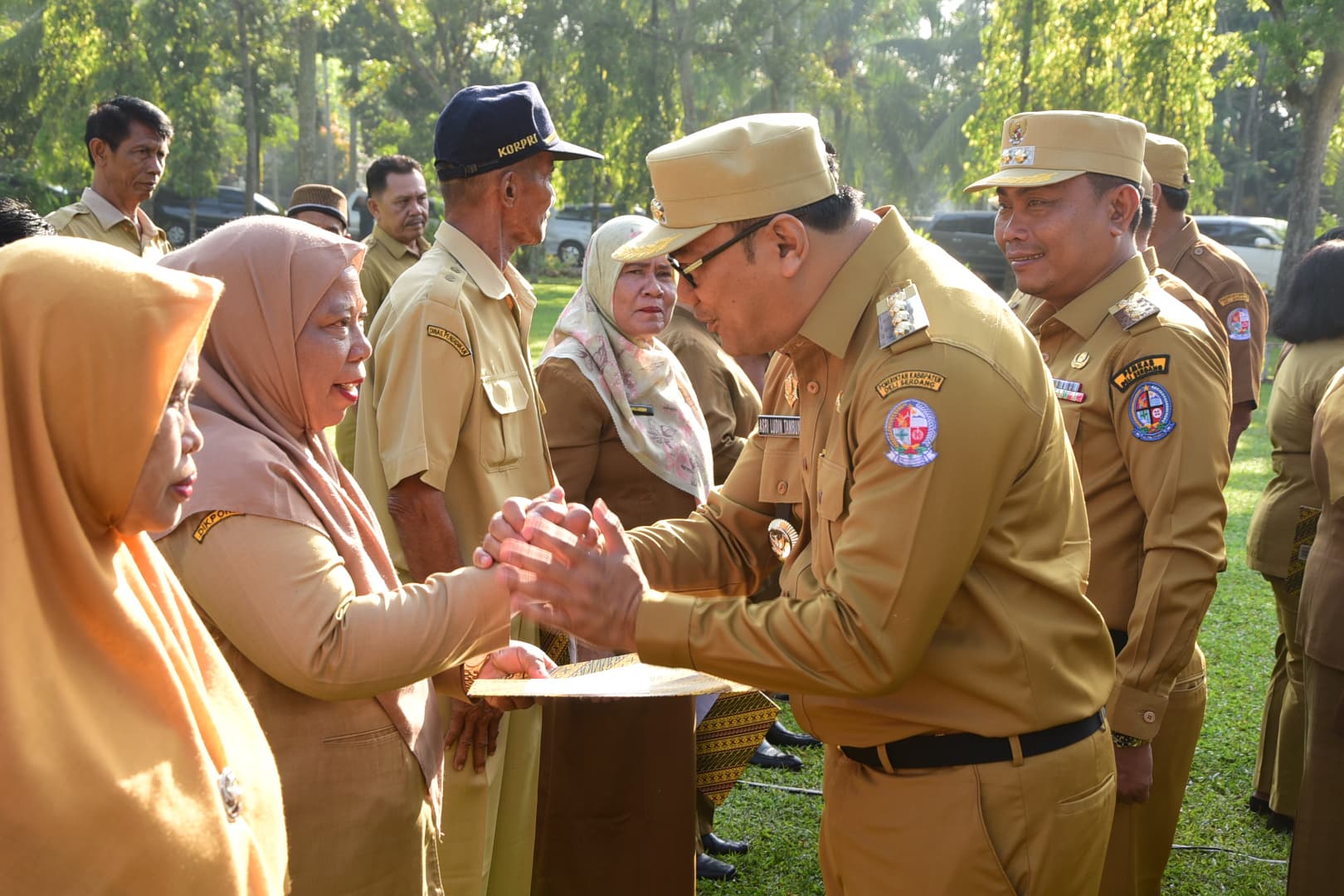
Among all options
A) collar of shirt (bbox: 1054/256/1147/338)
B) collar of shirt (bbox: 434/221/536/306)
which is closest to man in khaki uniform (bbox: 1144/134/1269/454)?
collar of shirt (bbox: 1054/256/1147/338)

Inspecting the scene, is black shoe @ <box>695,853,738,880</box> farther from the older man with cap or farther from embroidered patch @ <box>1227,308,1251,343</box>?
embroidered patch @ <box>1227,308,1251,343</box>

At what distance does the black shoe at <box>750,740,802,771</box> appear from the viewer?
5891 millimetres

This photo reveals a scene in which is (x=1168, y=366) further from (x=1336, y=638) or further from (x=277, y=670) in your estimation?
(x=277, y=670)

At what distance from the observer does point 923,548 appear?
2271 mm

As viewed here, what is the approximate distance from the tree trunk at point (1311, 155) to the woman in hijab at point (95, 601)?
18.6 meters

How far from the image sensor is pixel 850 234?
8.57 ft

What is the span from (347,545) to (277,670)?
317 millimetres

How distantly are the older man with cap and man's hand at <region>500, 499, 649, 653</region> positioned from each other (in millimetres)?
1042

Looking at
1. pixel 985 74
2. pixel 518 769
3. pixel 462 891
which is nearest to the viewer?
pixel 462 891

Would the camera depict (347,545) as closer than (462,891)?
Yes

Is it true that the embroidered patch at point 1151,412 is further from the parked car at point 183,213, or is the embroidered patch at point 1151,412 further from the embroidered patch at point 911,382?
the parked car at point 183,213

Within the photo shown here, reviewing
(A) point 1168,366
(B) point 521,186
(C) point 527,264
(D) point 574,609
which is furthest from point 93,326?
(C) point 527,264

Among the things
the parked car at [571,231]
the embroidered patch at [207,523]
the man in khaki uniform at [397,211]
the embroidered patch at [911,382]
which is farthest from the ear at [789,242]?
the parked car at [571,231]

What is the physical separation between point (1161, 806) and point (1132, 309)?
1.48m
